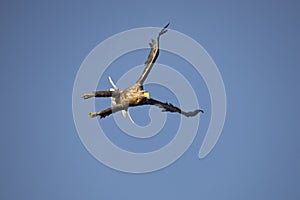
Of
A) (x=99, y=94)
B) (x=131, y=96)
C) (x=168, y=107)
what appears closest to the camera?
(x=99, y=94)

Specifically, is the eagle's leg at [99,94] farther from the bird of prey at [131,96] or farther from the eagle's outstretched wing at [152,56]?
the eagle's outstretched wing at [152,56]

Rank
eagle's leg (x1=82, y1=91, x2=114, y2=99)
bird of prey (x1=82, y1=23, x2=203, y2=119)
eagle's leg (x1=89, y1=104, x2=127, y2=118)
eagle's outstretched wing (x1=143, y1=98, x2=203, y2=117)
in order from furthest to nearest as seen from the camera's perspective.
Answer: eagle's outstretched wing (x1=143, y1=98, x2=203, y2=117), bird of prey (x1=82, y1=23, x2=203, y2=119), eagle's leg (x1=89, y1=104, x2=127, y2=118), eagle's leg (x1=82, y1=91, x2=114, y2=99)

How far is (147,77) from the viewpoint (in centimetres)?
1030

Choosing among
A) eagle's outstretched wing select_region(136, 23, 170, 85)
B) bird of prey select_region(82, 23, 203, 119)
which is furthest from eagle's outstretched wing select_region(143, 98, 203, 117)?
eagle's outstretched wing select_region(136, 23, 170, 85)

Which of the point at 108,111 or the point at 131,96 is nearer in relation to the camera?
the point at 108,111

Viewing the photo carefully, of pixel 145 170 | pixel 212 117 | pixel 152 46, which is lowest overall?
pixel 145 170

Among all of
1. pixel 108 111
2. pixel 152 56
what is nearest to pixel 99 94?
pixel 108 111

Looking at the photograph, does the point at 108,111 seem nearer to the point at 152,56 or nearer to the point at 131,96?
the point at 131,96

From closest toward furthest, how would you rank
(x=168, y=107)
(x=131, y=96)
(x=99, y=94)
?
1. (x=99, y=94)
2. (x=131, y=96)
3. (x=168, y=107)

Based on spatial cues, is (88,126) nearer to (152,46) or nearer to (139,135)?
(139,135)

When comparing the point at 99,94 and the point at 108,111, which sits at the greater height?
the point at 99,94

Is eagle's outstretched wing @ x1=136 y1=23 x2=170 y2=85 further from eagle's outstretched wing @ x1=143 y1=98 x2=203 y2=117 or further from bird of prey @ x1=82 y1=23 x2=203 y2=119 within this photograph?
eagle's outstretched wing @ x1=143 y1=98 x2=203 y2=117

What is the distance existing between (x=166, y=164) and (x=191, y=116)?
1068 millimetres

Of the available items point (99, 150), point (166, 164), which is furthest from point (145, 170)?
point (99, 150)
